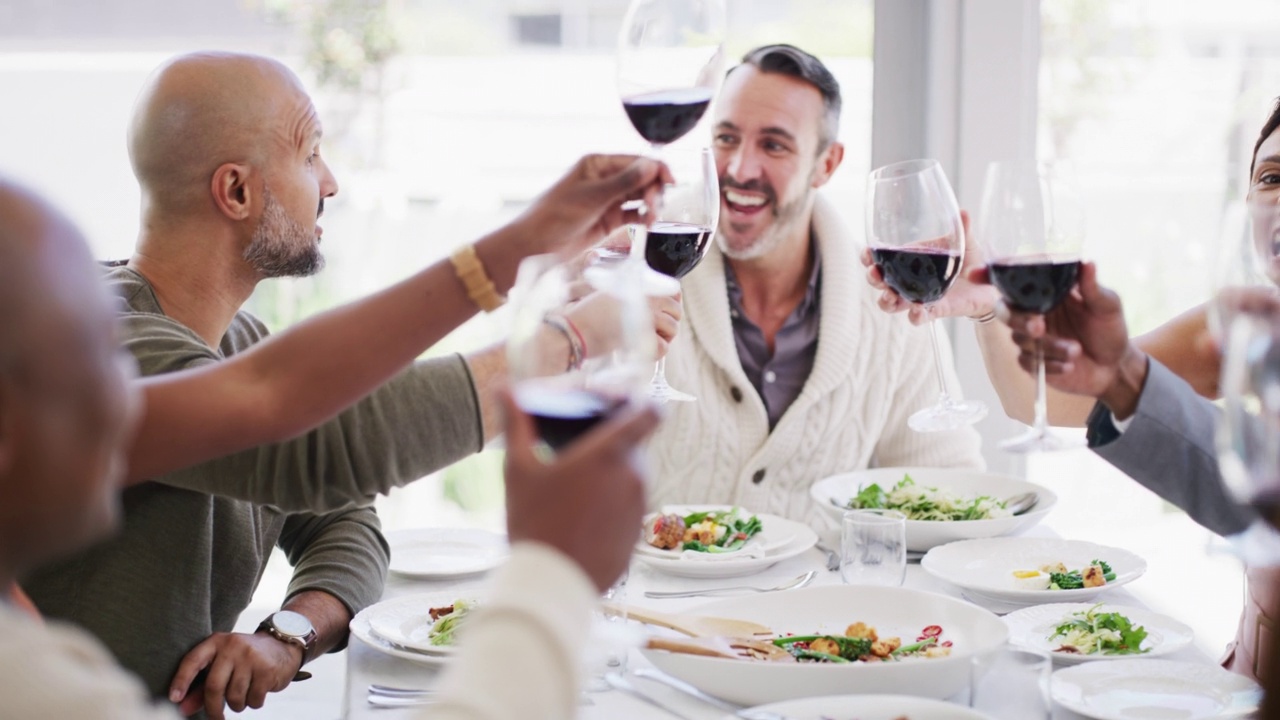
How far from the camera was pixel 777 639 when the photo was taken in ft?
5.15

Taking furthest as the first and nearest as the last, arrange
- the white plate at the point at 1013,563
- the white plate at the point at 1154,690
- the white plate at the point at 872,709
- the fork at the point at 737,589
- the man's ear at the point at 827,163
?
the man's ear at the point at 827,163, the fork at the point at 737,589, the white plate at the point at 1013,563, the white plate at the point at 1154,690, the white plate at the point at 872,709

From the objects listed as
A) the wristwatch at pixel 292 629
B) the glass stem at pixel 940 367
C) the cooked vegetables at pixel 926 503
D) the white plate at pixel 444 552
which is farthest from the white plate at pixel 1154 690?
the wristwatch at pixel 292 629

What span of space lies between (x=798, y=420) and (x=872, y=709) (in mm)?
1629

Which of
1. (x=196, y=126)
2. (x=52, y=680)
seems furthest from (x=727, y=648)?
(x=196, y=126)

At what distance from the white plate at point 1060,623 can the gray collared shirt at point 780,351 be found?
1.29 m

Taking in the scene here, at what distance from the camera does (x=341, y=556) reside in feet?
7.02

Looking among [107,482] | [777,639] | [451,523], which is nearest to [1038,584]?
[777,639]

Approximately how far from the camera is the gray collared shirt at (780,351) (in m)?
3.03

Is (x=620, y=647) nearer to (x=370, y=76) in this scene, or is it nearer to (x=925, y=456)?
(x=925, y=456)

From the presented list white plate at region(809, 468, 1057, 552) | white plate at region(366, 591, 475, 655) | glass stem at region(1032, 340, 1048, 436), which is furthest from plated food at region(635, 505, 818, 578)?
glass stem at region(1032, 340, 1048, 436)

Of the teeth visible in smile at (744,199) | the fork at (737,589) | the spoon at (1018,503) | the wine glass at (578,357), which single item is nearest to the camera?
the wine glass at (578,357)

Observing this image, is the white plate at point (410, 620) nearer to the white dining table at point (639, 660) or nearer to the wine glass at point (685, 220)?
the white dining table at point (639, 660)

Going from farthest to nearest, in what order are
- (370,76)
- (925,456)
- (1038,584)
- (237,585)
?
(370,76)
(925,456)
(237,585)
(1038,584)

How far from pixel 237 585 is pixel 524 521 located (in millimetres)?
1251
